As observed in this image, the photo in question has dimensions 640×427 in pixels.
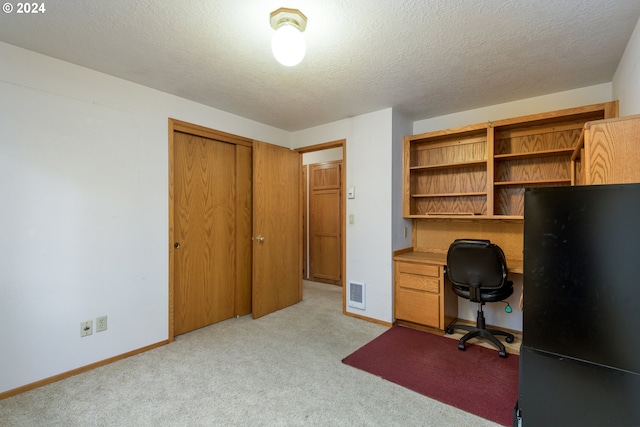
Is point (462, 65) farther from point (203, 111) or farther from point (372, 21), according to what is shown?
point (203, 111)

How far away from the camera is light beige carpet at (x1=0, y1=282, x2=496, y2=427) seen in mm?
1703

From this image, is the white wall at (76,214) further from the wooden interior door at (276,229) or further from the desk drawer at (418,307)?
the desk drawer at (418,307)

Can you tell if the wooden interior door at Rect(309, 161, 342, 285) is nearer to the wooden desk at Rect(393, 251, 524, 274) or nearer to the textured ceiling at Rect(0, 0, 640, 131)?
the wooden desk at Rect(393, 251, 524, 274)

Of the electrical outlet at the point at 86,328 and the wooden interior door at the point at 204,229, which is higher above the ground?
the wooden interior door at the point at 204,229

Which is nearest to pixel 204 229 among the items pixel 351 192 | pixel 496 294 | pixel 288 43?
pixel 351 192

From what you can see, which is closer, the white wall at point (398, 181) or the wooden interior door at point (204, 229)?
the wooden interior door at point (204, 229)

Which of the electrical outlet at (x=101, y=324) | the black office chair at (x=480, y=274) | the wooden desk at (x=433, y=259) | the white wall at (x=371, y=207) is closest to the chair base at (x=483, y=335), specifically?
the black office chair at (x=480, y=274)

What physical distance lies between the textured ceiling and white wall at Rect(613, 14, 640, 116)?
2.8 inches

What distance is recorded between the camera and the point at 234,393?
1.95 metres

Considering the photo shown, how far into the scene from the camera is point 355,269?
11.3 ft

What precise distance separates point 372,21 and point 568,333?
1.80 m

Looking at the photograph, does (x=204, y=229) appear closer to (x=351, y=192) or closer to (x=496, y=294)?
(x=351, y=192)

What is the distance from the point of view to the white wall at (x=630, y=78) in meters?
1.72

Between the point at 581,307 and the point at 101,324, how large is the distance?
9.95 ft
